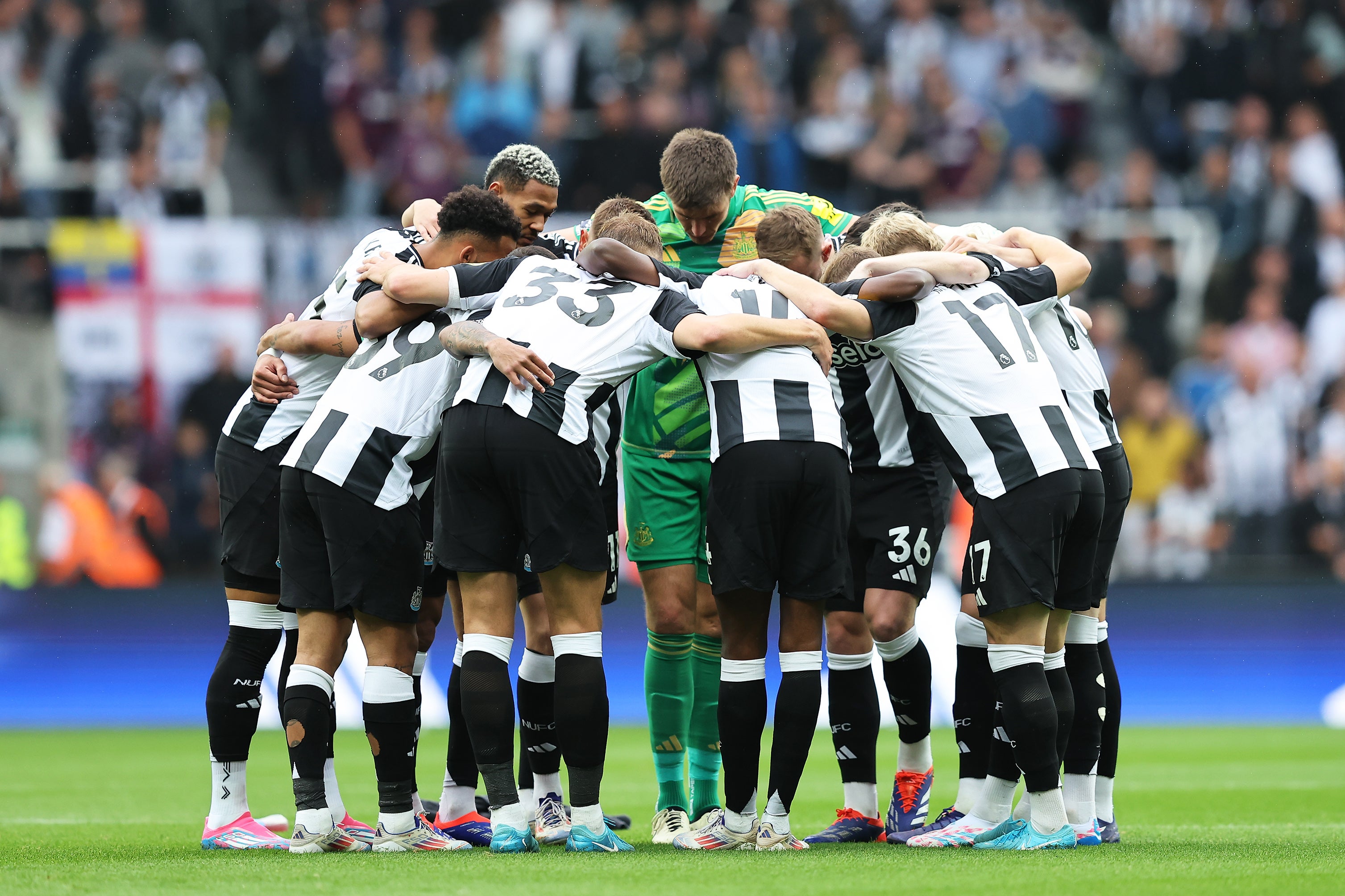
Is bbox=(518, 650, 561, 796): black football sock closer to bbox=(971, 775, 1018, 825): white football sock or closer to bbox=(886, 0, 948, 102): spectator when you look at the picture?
bbox=(971, 775, 1018, 825): white football sock

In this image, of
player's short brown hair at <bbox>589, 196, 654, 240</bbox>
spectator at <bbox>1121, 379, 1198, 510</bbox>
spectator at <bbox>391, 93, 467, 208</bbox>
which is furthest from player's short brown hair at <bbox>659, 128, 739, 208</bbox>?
spectator at <bbox>391, 93, 467, 208</bbox>

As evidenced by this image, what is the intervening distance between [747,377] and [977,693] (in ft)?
5.47

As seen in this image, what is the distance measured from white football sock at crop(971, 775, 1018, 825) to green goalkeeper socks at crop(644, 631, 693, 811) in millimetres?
1202

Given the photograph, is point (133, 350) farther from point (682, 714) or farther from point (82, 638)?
point (682, 714)

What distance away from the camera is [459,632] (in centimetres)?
615

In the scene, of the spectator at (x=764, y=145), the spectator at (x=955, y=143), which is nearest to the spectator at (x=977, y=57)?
the spectator at (x=955, y=143)

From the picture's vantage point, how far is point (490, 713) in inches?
205

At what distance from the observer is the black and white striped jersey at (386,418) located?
217 inches

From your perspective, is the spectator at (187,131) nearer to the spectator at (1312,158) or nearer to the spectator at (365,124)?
the spectator at (365,124)

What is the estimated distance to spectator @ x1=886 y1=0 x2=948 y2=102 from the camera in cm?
1627

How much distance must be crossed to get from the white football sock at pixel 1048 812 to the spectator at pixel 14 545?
9.96 metres

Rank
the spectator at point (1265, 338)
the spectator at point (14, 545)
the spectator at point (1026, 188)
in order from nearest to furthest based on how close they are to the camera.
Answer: the spectator at point (14, 545) < the spectator at point (1265, 338) < the spectator at point (1026, 188)

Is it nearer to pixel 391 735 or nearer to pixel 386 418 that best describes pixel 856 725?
pixel 391 735

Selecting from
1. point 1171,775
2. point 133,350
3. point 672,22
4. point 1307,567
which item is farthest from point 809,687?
point 672,22
